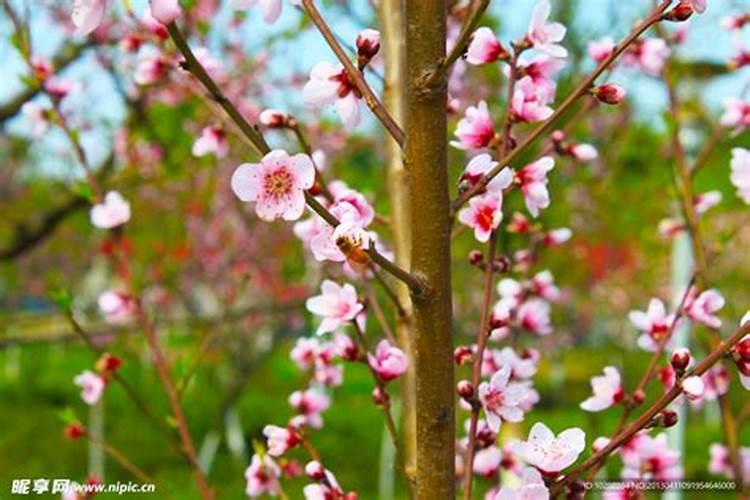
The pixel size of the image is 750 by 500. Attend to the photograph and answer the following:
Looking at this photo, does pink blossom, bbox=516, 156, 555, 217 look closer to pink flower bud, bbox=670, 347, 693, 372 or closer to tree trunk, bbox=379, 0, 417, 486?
pink flower bud, bbox=670, 347, 693, 372

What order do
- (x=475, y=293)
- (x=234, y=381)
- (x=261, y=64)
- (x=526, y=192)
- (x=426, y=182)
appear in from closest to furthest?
1. (x=426, y=182)
2. (x=526, y=192)
3. (x=261, y=64)
4. (x=234, y=381)
5. (x=475, y=293)

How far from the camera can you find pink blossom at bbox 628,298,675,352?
156 cm

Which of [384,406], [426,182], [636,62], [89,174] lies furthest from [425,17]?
[89,174]

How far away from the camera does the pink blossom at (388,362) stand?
4.19 ft

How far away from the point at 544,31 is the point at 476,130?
0.53 ft

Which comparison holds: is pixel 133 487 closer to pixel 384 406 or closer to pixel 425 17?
pixel 384 406

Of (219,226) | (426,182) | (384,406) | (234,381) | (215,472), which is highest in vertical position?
(219,226)

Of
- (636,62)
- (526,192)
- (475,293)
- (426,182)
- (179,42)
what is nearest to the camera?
(179,42)

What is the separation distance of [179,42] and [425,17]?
28 cm

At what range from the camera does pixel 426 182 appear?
Result: 97 centimetres

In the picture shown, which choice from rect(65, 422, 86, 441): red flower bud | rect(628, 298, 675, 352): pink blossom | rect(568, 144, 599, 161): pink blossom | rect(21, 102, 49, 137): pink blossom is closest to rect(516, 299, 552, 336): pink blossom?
rect(628, 298, 675, 352): pink blossom

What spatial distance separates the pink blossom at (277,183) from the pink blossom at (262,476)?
70 cm

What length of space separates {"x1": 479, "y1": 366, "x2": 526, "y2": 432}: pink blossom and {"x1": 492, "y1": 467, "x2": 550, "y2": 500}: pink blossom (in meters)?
0.12

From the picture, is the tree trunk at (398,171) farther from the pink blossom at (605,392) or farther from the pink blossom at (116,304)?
the pink blossom at (116,304)
